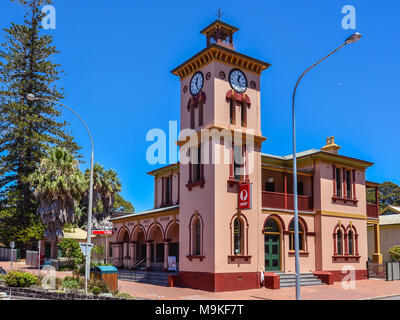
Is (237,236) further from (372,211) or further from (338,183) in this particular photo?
(372,211)

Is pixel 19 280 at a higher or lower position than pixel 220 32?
lower

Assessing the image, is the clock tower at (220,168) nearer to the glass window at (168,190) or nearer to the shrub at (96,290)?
the shrub at (96,290)

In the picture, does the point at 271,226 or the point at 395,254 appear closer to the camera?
the point at 271,226

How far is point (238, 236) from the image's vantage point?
25391mm

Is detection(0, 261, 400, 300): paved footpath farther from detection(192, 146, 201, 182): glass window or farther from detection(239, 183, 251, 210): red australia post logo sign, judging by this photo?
detection(192, 146, 201, 182): glass window

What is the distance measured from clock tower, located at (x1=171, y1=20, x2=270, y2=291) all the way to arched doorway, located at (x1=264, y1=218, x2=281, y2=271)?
3.38 feet

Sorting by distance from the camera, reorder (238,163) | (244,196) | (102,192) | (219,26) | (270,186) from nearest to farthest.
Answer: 1. (244,196)
2. (238,163)
3. (219,26)
4. (270,186)
5. (102,192)

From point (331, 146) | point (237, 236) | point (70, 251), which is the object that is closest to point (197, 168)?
point (237, 236)

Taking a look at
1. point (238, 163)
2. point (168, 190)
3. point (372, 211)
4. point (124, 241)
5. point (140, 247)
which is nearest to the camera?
point (238, 163)

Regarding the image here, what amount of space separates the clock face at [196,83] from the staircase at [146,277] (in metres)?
11.8

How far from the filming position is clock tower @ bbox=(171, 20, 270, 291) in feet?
80.2

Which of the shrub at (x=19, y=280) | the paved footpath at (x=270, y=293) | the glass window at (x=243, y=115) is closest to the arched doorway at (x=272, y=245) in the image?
the paved footpath at (x=270, y=293)

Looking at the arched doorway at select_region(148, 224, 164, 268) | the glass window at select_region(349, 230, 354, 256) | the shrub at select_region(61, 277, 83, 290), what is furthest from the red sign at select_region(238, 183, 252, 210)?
the glass window at select_region(349, 230, 354, 256)

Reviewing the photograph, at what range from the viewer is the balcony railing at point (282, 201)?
27470mm
